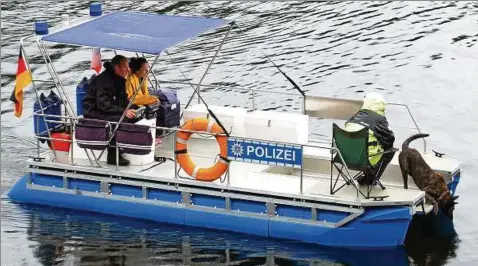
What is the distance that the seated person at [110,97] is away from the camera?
62.6 ft

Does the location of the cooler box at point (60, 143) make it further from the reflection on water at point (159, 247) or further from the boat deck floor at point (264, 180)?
the reflection on water at point (159, 247)

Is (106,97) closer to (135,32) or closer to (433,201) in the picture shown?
(135,32)

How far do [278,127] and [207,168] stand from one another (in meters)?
1.27

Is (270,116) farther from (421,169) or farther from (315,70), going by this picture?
(315,70)

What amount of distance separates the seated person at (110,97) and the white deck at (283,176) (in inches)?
21.9

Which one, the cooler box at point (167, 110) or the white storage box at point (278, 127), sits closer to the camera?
the white storage box at point (278, 127)

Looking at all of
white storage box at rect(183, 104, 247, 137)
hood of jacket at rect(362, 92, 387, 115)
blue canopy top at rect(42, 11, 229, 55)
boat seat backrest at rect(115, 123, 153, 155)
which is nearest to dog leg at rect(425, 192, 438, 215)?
hood of jacket at rect(362, 92, 387, 115)

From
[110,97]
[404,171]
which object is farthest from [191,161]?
[404,171]

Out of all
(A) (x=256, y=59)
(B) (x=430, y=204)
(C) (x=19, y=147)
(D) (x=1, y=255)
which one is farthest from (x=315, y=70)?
(D) (x=1, y=255)

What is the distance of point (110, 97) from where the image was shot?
19.2 m

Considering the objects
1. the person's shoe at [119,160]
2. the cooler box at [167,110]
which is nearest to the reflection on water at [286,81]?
the person's shoe at [119,160]

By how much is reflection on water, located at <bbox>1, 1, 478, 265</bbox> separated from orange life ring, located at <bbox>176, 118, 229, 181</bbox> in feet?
2.95

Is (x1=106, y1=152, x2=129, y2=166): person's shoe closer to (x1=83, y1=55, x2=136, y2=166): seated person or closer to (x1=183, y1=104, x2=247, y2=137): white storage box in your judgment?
(x1=83, y1=55, x2=136, y2=166): seated person

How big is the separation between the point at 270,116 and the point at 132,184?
2.38m
